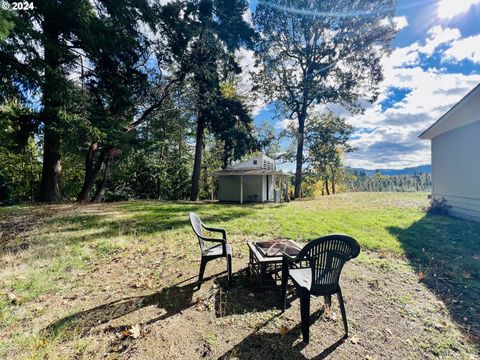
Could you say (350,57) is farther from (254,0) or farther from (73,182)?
(73,182)

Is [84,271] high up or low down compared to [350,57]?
down

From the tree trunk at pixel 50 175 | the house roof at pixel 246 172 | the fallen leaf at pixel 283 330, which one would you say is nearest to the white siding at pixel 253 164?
the house roof at pixel 246 172

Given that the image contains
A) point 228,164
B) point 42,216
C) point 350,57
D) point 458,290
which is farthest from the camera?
point 228,164

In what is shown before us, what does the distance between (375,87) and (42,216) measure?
21.1 m

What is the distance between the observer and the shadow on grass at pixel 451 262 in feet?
9.86

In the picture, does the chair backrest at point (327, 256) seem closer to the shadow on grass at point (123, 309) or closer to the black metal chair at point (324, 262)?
the black metal chair at point (324, 262)

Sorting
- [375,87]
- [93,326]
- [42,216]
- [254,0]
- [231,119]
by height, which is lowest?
[93,326]

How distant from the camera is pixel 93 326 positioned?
8.42ft

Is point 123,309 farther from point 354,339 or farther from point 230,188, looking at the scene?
point 230,188

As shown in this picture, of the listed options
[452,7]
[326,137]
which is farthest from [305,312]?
[326,137]

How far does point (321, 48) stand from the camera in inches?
709

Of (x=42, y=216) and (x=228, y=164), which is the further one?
(x=228, y=164)

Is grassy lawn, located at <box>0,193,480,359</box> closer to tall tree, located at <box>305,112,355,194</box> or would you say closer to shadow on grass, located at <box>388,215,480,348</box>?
shadow on grass, located at <box>388,215,480,348</box>

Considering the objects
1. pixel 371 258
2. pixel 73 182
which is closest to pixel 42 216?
pixel 371 258
